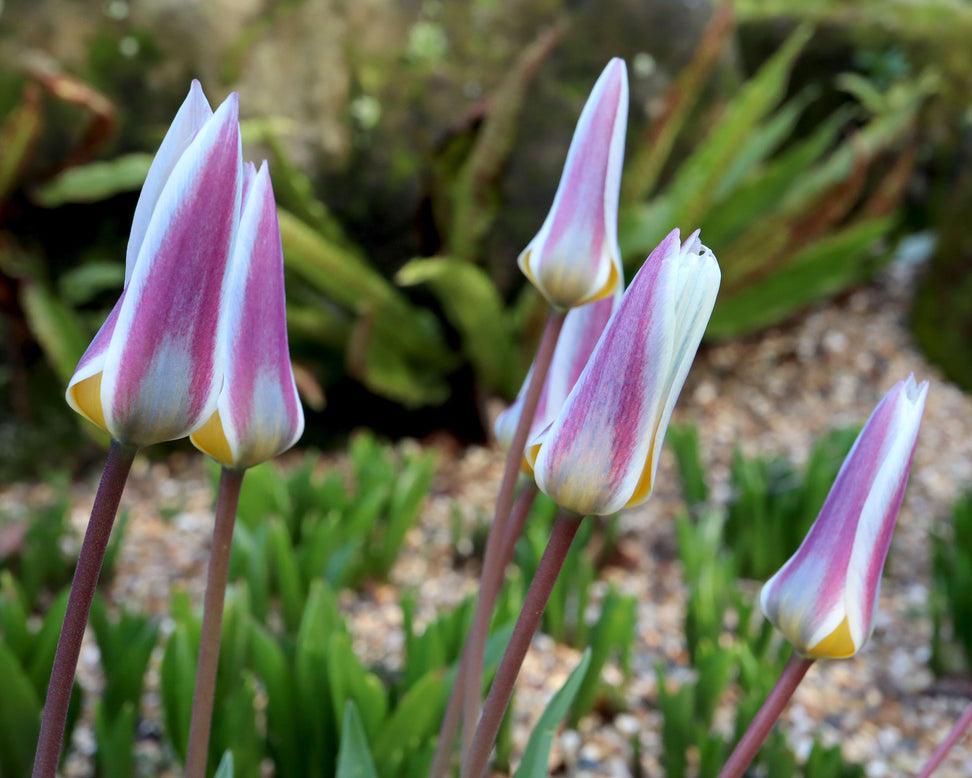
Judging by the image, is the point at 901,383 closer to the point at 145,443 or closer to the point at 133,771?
the point at 145,443

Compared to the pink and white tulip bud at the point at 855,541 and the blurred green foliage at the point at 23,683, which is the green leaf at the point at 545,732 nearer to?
the pink and white tulip bud at the point at 855,541

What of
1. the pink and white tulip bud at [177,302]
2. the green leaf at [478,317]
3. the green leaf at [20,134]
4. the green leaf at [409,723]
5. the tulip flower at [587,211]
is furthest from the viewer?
the green leaf at [20,134]

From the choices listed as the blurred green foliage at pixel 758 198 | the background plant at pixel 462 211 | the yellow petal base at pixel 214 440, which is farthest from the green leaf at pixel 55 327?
the yellow petal base at pixel 214 440

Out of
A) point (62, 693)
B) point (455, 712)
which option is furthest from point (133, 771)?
point (62, 693)

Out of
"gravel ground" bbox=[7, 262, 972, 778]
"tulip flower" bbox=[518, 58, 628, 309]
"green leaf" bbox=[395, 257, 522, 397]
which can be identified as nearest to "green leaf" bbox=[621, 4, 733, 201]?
"green leaf" bbox=[395, 257, 522, 397]

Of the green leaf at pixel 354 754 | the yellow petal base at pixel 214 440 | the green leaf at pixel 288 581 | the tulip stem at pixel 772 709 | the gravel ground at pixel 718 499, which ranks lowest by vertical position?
the gravel ground at pixel 718 499

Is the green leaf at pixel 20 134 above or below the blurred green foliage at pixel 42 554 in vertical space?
above

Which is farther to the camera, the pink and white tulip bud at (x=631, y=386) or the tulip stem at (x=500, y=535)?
the tulip stem at (x=500, y=535)
